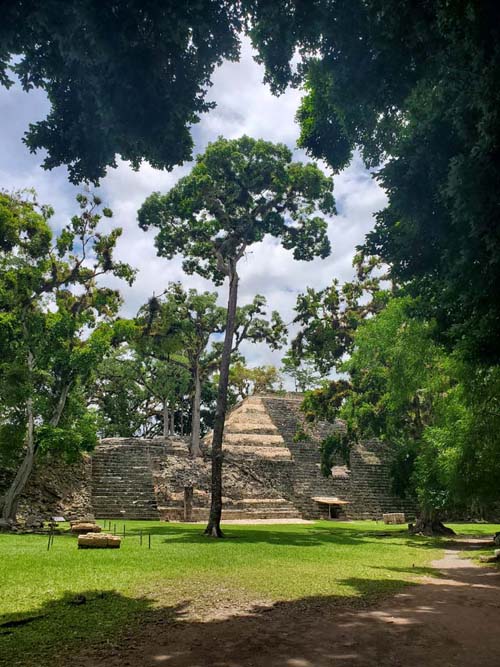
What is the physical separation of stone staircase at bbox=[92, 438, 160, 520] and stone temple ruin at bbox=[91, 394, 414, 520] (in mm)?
43

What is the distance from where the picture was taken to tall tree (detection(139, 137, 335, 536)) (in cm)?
1894

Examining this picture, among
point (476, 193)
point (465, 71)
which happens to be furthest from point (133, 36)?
point (476, 193)

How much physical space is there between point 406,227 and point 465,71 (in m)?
2.65

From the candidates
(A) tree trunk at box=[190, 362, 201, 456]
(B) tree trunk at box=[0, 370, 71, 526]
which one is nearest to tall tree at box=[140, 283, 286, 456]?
(A) tree trunk at box=[190, 362, 201, 456]

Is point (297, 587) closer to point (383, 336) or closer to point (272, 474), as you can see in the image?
point (383, 336)

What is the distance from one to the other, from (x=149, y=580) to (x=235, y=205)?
1500 cm

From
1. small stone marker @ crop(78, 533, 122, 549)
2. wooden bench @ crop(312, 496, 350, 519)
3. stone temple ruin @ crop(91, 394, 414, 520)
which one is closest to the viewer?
small stone marker @ crop(78, 533, 122, 549)

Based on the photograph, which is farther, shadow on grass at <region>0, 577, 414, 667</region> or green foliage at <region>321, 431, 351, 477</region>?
green foliage at <region>321, 431, 351, 477</region>

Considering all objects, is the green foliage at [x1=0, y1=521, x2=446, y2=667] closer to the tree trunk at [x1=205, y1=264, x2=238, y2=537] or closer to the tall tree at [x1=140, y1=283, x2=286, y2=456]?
the tree trunk at [x1=205, y1=264, x2=238, y2=537]

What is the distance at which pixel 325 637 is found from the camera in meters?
5.02

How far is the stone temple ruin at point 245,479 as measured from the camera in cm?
2319

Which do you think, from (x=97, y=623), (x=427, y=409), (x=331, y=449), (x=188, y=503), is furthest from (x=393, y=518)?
(x=97, y=623)

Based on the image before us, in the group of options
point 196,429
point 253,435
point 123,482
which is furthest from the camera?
point 253,435

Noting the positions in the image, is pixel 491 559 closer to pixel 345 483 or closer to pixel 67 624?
pixel 67 624
